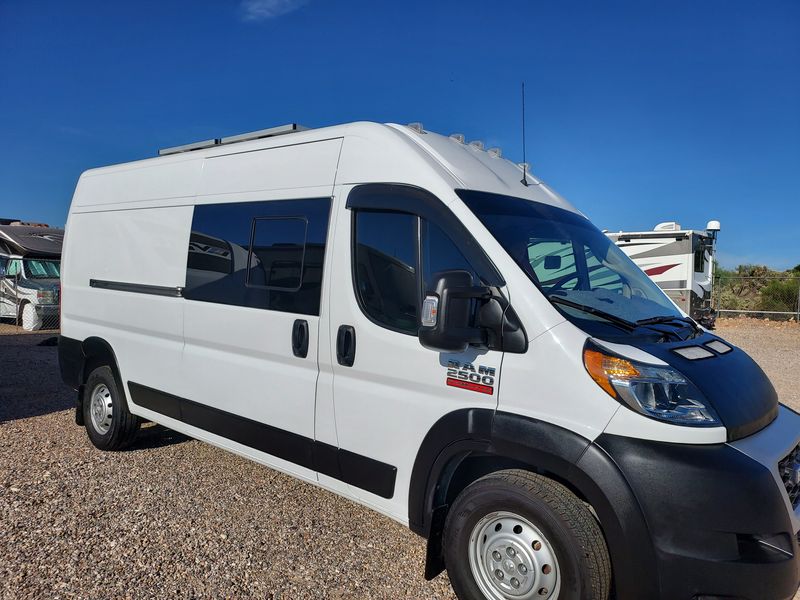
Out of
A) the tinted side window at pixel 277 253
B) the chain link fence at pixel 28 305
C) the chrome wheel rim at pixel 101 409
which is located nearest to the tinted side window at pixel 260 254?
the tinted side window at pixel 277 253

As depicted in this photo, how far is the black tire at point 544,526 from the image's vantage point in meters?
2.46

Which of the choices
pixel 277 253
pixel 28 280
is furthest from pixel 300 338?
pixel 28 280

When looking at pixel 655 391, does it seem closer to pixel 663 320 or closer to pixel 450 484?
pixel 663 320

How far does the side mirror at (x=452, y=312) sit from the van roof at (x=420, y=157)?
2.26ft

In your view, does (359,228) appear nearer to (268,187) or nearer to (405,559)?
(268,187)

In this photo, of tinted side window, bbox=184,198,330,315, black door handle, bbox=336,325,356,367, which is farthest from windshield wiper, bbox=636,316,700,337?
tinted side window, bbox=184,198,330,315

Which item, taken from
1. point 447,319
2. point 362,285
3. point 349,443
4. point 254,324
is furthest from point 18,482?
point 447,319

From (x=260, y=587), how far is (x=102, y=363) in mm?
3164

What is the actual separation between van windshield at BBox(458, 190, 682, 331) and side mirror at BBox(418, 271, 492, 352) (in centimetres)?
33

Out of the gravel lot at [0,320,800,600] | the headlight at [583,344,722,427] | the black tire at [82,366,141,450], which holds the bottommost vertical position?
the gravel lot at [0,320,800,600]

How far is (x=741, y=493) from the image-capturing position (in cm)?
229

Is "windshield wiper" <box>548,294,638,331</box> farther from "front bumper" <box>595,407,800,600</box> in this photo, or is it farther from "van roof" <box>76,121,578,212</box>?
"van roof" <box>76,121,578,212</box>

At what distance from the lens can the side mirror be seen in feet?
8.71

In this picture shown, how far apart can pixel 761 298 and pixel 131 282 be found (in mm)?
24756
